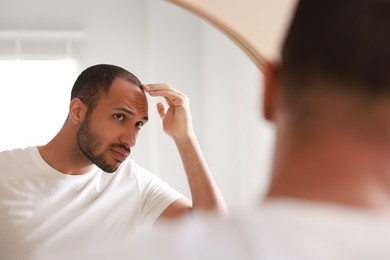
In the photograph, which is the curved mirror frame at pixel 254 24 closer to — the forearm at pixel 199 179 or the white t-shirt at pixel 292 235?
the forearm at pixel 199 179

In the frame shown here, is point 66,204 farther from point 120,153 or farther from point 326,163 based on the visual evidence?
point 326,163

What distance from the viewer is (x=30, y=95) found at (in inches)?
49.1

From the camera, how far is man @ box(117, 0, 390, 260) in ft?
1.21

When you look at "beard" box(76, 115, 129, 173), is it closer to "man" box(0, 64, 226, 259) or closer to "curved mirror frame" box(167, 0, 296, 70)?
"man" box(0, 64, 226, 259)

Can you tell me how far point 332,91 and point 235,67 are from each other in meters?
0.97

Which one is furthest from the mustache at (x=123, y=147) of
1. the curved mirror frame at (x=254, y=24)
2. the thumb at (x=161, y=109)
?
the curved mirror frame at (x=254, y=24)

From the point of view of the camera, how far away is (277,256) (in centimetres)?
37

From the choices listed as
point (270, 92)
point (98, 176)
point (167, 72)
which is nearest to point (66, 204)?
point (98, 176)

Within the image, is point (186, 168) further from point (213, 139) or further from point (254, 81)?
point (254, 81)

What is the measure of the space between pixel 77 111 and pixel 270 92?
92 cm

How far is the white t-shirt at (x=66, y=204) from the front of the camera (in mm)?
1217

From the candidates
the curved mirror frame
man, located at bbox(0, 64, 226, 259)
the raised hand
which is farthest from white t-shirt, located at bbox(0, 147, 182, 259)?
the curved mirror frame

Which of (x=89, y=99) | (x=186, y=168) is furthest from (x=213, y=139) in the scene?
(x=89, y=99)

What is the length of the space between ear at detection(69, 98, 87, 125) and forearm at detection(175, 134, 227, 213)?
0.69 feet
